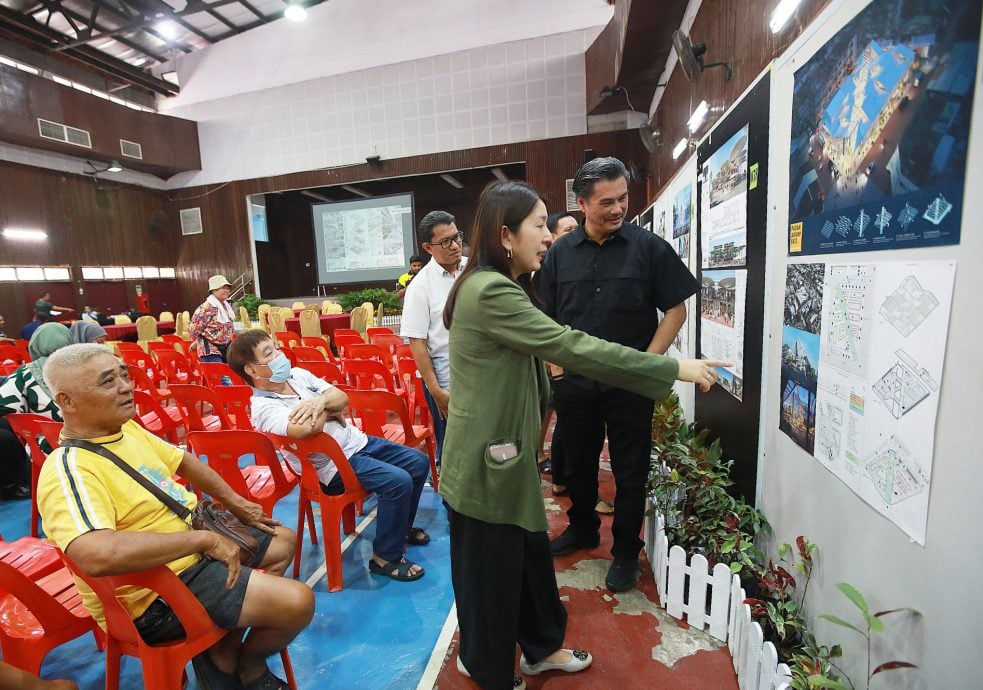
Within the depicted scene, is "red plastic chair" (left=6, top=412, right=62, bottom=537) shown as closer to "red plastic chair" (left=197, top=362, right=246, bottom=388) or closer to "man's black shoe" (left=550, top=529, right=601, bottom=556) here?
"red plastic chair" (left=197, top=362, right=246, bottom=388)

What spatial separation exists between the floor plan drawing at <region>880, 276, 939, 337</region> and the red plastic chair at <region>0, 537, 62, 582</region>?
2582mm

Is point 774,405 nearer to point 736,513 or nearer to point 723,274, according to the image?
point 736,513

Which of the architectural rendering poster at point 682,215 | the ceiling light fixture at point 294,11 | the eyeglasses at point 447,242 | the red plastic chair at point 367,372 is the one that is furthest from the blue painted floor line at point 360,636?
the ceiling light fixture at point 294,11

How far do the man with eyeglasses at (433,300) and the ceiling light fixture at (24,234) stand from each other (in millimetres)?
12864

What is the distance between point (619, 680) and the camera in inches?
59.5

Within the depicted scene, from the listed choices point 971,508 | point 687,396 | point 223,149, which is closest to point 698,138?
point 687,396

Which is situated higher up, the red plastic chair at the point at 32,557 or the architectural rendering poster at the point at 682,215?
the architectural rendering poster at the point at 682,215

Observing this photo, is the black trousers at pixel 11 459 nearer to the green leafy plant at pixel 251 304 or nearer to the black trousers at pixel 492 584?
the black trousers at pixel 492 584

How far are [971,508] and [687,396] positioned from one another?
8.15ft

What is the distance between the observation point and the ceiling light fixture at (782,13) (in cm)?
157

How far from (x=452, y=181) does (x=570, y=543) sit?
40.0ft

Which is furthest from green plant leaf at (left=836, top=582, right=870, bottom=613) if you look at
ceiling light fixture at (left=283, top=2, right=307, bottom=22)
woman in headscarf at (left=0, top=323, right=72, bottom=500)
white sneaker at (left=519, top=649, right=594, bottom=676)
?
ceiling light fixture at (left=283, top=2, right=307, bottom=22)

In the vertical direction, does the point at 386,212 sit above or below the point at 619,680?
above

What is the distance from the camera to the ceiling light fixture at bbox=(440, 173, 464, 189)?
12.6m
